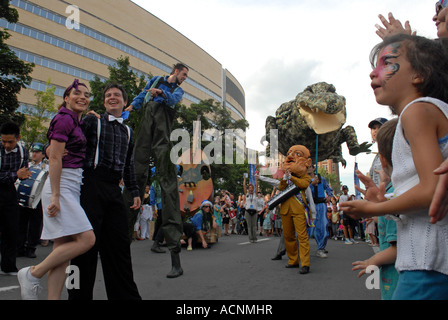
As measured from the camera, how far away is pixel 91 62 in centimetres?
3972

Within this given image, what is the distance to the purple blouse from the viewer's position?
8.15 ft

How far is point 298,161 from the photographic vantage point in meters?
5.40

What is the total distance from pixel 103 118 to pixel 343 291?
2967 millimetres

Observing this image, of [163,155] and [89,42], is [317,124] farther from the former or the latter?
[89,42]

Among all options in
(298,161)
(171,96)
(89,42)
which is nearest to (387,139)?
(171,96)

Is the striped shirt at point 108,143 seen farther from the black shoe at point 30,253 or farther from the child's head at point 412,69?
the black shoe at point 30,253

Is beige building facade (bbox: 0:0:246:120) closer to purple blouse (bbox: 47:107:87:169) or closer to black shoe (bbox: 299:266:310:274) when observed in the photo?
purple blouse (bbox: 47:107:87:169)

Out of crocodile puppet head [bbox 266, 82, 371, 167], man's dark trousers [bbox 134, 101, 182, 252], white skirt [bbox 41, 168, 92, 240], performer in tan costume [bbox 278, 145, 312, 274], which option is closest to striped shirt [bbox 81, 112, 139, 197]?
white skirt [bbox 41, 168, 92, 240]

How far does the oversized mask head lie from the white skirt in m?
3.67

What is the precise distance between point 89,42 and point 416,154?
44238 millimetres

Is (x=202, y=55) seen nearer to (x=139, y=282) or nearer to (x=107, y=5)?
(x=107, y=5)
